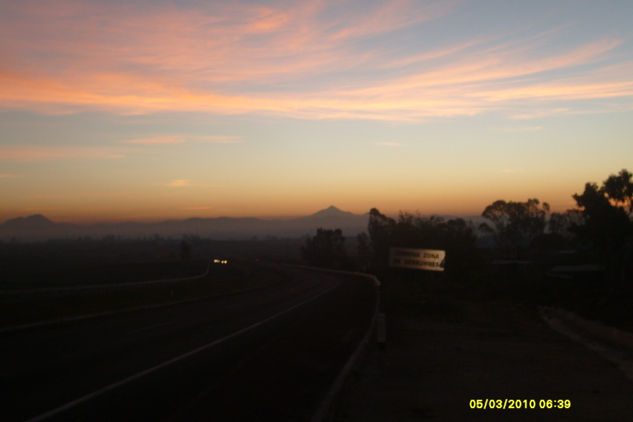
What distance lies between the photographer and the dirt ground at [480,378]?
930 cm

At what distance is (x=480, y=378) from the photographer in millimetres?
12211

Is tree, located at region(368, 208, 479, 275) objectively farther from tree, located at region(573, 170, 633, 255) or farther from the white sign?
the white sign

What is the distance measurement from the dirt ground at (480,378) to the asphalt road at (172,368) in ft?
3.31

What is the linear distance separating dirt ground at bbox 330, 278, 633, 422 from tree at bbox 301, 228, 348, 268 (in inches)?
3875

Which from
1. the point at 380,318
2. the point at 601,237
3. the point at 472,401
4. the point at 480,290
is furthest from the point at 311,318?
the point at 601,237

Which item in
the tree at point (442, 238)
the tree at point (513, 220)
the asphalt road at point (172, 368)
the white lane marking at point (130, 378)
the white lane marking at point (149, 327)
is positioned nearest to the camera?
the white lane marking at point (130, 378)

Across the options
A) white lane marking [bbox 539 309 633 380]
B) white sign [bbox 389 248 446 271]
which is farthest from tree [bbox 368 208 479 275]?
white lane marking [bbox 539 309 633 380]

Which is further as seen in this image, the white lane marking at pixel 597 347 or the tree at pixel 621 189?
the tree at pixel 621 189

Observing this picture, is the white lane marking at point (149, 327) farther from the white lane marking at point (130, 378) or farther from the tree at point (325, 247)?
the tree at point (325, 247)

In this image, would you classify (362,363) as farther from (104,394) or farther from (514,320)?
(514,320)

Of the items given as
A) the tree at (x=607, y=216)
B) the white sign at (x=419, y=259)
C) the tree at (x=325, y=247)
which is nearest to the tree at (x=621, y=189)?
the tree at (x=607, y=216)

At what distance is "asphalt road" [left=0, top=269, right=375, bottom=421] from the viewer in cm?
909

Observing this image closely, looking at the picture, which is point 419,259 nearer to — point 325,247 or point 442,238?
point 442,238

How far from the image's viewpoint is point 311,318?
81.2 feet
